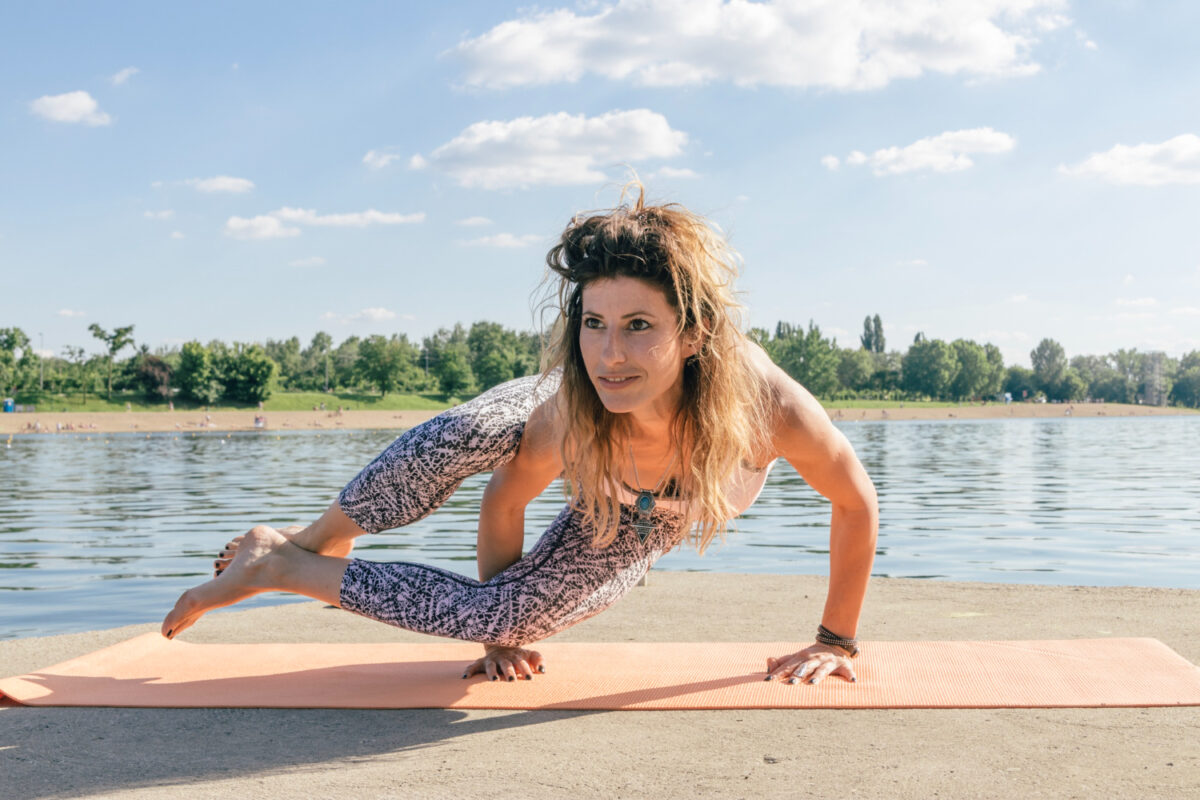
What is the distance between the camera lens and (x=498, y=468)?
330 centimetres

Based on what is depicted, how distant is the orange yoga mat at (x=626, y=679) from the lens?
10.2ft

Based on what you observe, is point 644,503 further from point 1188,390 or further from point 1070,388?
point 1188,390

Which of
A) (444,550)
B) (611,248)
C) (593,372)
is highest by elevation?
(611,248)

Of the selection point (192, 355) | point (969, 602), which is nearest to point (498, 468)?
point (969, 602)

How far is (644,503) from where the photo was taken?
10.2 feet

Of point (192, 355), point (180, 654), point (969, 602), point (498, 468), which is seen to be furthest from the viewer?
point (192, 355)

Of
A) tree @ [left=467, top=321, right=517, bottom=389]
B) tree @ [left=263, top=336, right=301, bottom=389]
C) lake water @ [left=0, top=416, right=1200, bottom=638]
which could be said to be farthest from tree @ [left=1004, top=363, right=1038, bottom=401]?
lake water @ [left=0, top=416, right=1200, bottom=638]

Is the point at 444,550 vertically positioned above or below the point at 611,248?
below

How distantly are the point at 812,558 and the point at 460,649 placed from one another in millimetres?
4624

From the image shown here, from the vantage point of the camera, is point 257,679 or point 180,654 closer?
point 257,679

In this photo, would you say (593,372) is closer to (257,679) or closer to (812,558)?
(257,679)

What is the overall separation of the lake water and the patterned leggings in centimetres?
184

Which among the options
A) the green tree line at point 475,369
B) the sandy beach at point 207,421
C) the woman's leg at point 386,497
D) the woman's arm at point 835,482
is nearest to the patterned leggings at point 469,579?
the woman's leg at point 386,497

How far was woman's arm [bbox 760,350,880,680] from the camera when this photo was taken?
285 centimetres
